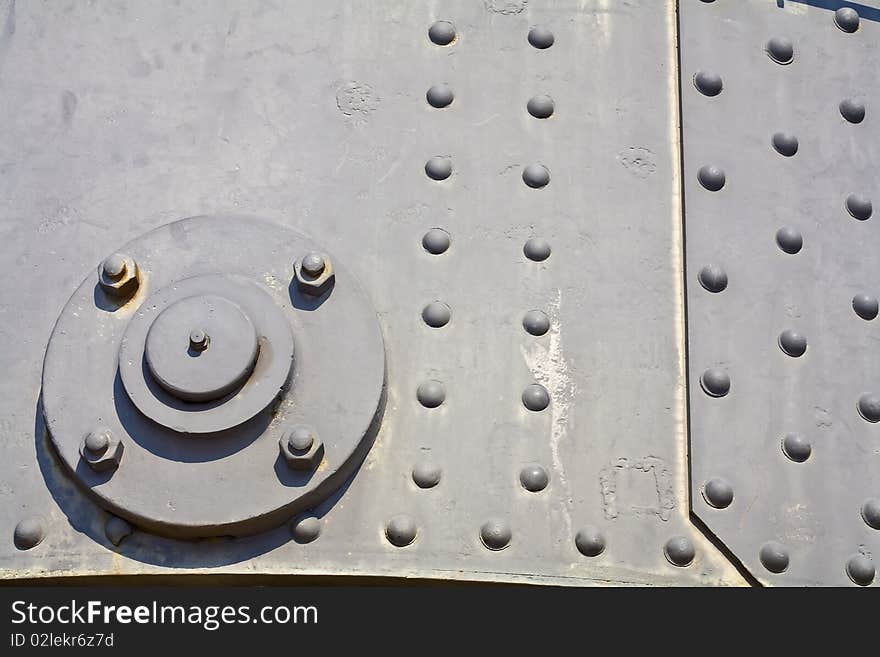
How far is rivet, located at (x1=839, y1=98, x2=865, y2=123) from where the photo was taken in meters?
2.31

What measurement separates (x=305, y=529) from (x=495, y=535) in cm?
27

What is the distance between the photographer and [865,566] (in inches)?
76.2

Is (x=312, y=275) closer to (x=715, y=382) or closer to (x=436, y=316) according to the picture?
(x=436, y=316)

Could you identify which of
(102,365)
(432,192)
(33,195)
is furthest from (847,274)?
(33,195)

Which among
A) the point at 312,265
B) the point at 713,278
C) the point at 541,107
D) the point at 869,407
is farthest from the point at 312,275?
the point at 869,407

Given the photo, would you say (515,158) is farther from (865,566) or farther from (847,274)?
(865,566)

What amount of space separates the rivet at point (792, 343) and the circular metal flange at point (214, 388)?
63cm

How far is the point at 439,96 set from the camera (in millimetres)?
2254

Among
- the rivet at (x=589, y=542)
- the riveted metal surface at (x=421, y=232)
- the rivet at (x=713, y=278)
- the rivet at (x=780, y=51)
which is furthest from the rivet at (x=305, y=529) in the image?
the rivet at (x=780, y=51)

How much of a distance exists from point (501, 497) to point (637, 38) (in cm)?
88

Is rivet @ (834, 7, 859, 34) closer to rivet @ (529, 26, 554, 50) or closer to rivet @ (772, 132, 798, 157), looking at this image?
rivet @ (772, 132, 798, 157)

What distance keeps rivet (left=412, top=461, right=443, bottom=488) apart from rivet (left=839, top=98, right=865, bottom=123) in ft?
3.22

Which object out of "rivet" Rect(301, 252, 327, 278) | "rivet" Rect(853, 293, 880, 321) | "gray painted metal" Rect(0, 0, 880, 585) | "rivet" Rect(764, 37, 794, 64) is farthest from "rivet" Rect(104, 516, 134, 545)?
"rivet" Rect(764, 37, 794, 64)

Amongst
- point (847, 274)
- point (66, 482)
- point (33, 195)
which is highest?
point (33, 195)
